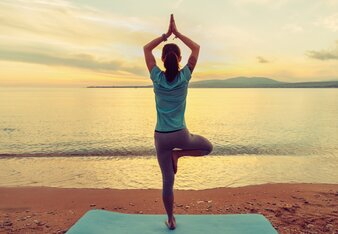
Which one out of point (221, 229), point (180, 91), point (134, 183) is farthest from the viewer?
point (134, 183)

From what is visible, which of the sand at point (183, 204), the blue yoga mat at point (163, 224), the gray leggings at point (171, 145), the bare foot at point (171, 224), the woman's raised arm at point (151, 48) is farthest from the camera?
the sand at point (183, 204)

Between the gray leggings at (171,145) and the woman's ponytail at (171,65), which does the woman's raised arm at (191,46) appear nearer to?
the woman's ponytail at (171,65)

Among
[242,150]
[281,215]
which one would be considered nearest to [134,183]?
[281,215]

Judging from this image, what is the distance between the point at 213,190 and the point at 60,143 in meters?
14.8

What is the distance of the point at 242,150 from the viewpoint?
2000 cm

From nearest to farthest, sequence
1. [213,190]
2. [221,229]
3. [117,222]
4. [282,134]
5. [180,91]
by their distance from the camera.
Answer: [180,91] < [221,229] < [117,222] < [213,190] < [282,134]

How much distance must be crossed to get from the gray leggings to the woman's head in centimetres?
71

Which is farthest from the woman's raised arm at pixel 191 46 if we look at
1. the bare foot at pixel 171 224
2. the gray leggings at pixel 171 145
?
the bare foot at pixel 171 224

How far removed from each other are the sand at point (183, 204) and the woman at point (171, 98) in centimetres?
301

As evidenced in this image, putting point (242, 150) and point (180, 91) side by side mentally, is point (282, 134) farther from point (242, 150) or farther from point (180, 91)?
point (180, 91)

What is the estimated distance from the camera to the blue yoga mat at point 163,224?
4.93 metres

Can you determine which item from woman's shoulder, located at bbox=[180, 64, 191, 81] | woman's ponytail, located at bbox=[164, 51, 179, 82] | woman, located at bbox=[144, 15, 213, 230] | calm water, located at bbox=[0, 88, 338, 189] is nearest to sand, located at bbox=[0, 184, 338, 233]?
calm water, located at bbox=[0, 88, 338, 189]

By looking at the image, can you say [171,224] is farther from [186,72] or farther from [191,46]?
[191,46]

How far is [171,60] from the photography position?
430 cm
